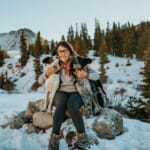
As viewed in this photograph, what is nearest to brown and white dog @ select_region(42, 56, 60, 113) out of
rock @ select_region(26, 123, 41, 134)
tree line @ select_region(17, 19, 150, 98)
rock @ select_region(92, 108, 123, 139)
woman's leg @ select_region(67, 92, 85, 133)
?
woman's leg @ select_region(67, 92, 85, 133)

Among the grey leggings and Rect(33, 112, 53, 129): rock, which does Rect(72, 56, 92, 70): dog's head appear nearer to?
the grey leggings

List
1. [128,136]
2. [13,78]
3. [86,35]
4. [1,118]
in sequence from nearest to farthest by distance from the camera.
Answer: [128,136]
[1,118]
[13,78]
[86,35]

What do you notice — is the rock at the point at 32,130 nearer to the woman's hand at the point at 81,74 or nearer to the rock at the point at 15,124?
the rock at the point at 15,124

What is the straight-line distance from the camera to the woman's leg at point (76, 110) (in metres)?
2.06

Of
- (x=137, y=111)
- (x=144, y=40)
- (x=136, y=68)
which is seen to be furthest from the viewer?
(x=144, y=40)

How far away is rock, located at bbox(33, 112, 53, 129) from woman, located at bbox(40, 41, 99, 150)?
1.44 feet

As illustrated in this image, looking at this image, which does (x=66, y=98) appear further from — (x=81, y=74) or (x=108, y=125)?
(x=108, y=125)

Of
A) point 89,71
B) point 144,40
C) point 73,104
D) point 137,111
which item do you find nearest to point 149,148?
point 73,104

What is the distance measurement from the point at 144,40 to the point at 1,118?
136ft

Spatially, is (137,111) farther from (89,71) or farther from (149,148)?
(89,71)

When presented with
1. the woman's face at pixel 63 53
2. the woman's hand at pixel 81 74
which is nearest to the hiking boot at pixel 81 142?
the woman's hand at pixel 81 74

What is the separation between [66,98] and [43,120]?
36.2 inches

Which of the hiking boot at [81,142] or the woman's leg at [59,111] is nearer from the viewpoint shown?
the hiking boot at [81,142]

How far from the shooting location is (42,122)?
2791mm
